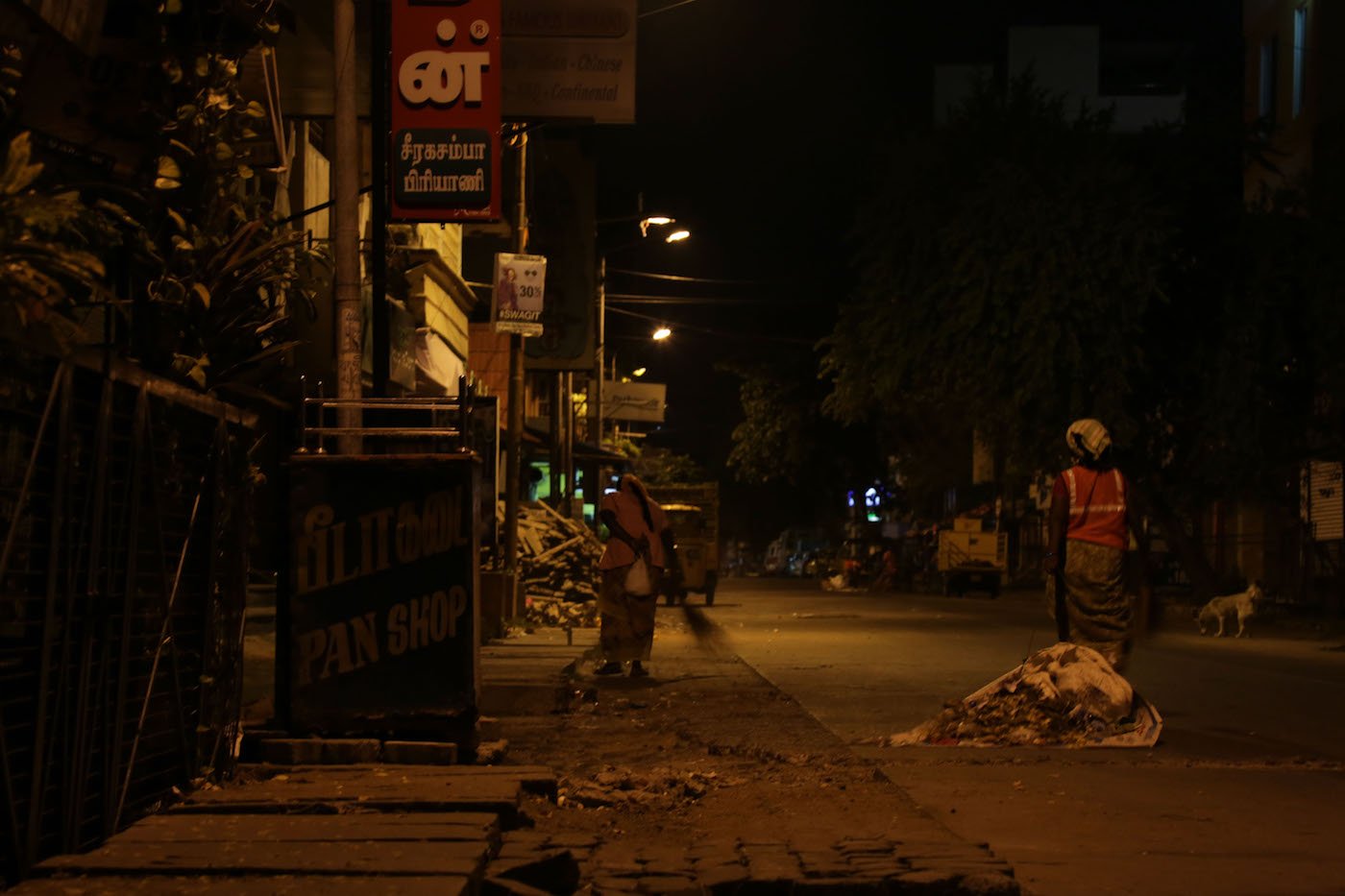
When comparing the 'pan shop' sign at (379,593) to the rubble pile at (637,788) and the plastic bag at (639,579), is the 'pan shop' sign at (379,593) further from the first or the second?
the plastic bag at (639,579)

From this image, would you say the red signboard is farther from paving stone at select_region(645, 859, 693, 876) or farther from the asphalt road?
paving stone at select_region(645, 859, 693, 876)

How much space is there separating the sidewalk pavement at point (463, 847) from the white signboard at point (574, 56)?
27.2 feet

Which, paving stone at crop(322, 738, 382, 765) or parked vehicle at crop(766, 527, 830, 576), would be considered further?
parked vehicle at crop(766, 527, 830, 576)

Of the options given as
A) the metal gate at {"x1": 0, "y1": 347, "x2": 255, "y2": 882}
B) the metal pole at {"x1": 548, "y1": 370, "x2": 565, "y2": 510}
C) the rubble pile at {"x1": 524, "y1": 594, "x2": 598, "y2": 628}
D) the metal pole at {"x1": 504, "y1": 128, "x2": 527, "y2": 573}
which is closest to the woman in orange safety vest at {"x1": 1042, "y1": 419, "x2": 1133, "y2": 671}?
the metal gate at {"x1": 0, "y1": 347, "x2": 255, "y2": 882}

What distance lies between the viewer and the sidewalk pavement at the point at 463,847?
4875 millimetres

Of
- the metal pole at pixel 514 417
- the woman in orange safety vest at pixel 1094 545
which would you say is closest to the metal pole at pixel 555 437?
the metal pole at pixel 514 417

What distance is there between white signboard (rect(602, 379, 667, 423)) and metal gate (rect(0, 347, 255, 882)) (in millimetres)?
42958

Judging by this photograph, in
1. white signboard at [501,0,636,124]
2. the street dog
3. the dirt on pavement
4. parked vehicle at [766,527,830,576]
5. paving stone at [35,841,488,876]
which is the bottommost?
parked vehicle at [766,527,830,576]

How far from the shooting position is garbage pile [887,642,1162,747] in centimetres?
952

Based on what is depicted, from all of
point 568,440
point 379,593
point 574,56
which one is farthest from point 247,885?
point 568,440

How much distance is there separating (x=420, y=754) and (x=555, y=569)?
20199 mm

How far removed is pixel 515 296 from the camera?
21.4 meters

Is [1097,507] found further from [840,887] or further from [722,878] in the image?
[722,878]

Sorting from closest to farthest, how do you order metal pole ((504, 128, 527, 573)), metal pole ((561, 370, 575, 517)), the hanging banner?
the hanging banner → metal pole ((504, 128, 527, 573)) → metal pole ((561, 370, 575, 517))
